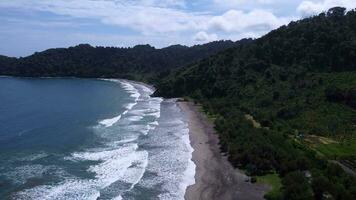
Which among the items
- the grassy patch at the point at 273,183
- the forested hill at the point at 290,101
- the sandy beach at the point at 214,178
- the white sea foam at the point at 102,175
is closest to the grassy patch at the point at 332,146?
the forested hill at the point at 290,101

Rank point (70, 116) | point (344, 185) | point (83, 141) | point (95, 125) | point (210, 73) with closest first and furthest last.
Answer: point (344, 185) < point (83, 141) < point (95, 125) < point (70, 116) < point (210, 73)

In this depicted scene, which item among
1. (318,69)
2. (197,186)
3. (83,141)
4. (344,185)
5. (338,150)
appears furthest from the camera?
(318,69)

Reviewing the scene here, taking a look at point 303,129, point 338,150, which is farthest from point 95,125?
point 338,150

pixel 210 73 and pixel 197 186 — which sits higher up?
pixel 210 73

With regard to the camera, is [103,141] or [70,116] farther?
[70,116]

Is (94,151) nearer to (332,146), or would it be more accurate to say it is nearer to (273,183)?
(273,183)

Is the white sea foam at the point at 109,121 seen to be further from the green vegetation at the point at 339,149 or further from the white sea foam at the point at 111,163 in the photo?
the green vegetation at the point at 339,149

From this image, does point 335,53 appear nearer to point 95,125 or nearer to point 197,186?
point 95,125
